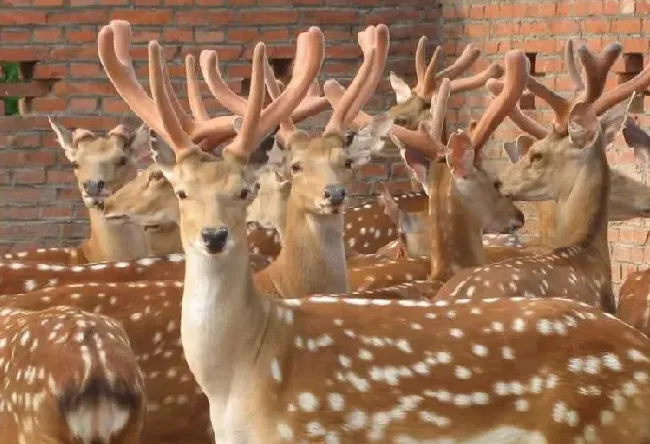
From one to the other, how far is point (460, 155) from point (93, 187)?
193cm

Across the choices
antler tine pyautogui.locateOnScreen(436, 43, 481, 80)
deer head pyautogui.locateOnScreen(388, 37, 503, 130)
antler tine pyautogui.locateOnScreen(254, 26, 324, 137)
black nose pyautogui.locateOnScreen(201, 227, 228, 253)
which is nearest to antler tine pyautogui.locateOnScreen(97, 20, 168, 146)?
antler tine pyautogui.locateOnScreen(254, 26, 324, 137)

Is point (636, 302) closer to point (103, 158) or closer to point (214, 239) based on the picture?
point (214, 239)

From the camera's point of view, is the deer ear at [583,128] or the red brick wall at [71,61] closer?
the deer ear at [583,128]

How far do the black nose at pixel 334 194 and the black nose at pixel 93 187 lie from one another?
2060 mm

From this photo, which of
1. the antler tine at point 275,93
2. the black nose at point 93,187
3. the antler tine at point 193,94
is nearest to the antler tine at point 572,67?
the antler tine at point 275,93

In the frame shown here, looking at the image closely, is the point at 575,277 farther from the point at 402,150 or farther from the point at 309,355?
the point at 309,355

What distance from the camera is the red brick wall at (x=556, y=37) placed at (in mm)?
8758

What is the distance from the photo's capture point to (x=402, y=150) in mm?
7441

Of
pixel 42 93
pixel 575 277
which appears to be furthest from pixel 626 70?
pixel 42 93

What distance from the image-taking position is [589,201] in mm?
7215

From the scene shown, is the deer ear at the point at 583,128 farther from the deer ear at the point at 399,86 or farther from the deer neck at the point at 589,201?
the deer ear at the point at 399,86

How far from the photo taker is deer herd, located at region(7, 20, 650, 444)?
190 inches

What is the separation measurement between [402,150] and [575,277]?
41.8 inches

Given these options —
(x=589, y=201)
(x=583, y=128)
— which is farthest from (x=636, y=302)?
(x=583, y=128)
